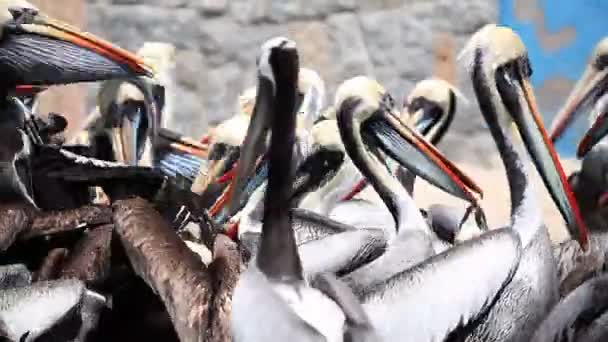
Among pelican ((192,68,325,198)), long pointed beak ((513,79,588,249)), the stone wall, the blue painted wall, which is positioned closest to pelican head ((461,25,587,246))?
long pointed beak ((513,79,588,249))

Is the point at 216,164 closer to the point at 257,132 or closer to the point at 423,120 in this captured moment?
the point at 423,120

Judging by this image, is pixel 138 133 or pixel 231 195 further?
pixel 138 133

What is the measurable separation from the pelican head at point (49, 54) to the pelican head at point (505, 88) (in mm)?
474

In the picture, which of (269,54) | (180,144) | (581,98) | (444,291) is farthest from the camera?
(180,144)

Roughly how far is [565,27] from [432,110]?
0.77 metres

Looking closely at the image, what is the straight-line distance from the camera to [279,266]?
0.93 m

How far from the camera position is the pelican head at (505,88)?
4.56 feet

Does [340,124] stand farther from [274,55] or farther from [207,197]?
[274,55]

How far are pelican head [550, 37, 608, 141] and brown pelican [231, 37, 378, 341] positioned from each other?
2.60 feet

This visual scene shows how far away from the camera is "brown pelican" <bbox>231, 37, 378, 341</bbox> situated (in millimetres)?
911

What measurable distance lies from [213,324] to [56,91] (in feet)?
6.90

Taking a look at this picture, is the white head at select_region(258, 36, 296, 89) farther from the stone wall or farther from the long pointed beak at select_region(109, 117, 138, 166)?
the stone wall

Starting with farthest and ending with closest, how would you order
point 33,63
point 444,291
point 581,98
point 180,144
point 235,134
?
point 180,144 → point 235,134 → point 581,98 → point 33,63 → point 444,291

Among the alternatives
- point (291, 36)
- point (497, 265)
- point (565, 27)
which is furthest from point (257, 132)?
point (291, 36)
